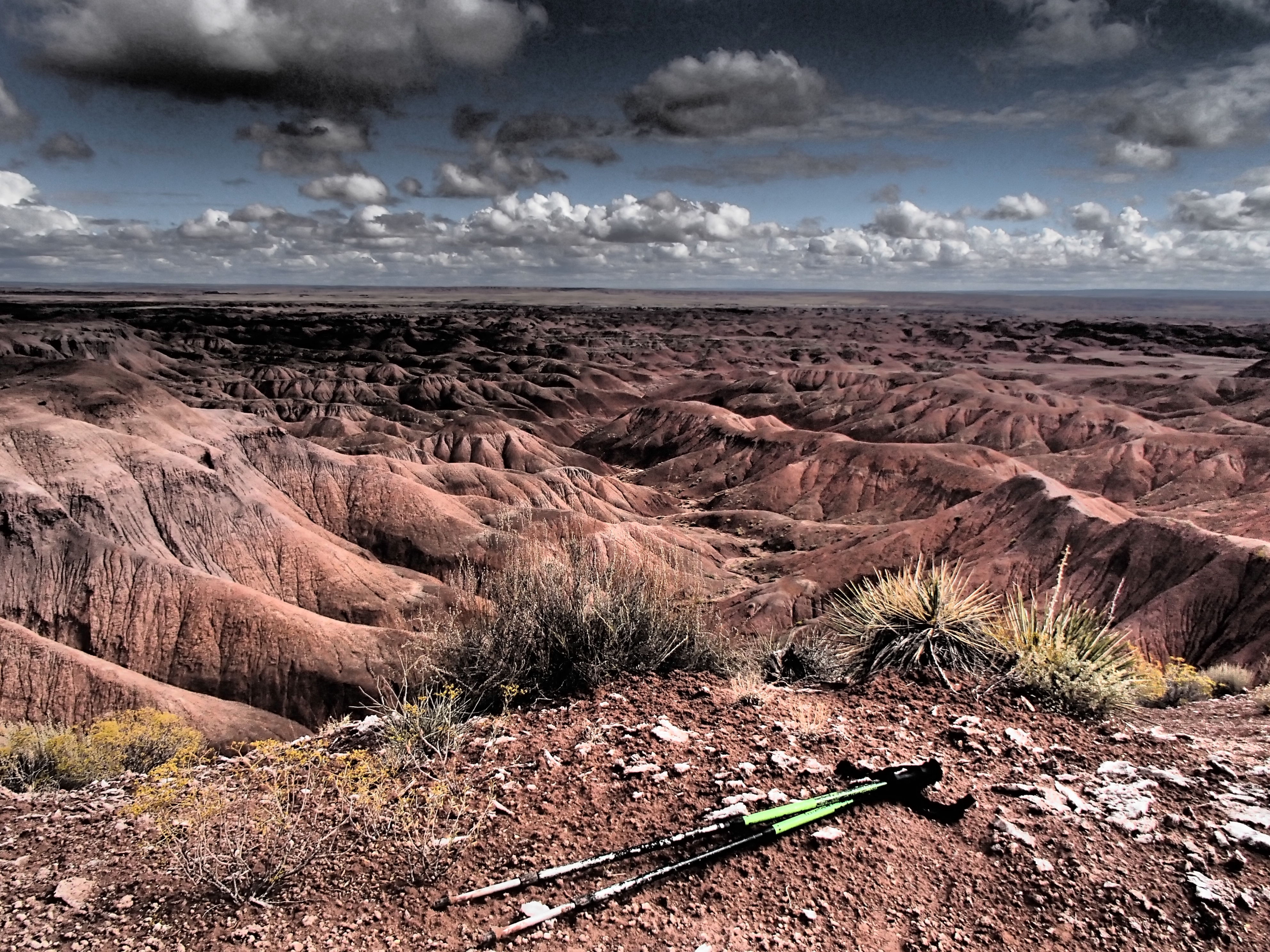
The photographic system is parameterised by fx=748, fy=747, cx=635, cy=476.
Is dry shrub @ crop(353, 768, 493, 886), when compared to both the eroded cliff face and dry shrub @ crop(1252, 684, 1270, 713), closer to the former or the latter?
the eroded cliff face

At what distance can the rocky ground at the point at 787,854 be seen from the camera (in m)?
4.71

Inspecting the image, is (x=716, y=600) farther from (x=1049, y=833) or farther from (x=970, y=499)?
(x=1049, y=833)

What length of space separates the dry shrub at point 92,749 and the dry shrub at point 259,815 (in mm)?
1008

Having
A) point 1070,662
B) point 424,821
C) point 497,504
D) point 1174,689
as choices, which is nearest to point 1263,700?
point 1174,689

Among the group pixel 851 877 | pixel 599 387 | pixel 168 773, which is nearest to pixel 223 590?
pixel 168 773

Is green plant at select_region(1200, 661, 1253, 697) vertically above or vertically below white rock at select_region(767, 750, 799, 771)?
below

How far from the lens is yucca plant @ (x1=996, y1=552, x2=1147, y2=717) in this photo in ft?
24.6

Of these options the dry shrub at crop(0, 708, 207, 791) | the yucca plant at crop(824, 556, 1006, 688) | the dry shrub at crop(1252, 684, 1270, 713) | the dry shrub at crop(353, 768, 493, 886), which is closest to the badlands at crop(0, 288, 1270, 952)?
the dry shrub at crop(353, 768, 493, 886)

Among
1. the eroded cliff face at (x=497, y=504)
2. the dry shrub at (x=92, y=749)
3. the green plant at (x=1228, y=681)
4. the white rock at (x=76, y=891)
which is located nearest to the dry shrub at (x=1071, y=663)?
the green plant at (x=1228, y=681)

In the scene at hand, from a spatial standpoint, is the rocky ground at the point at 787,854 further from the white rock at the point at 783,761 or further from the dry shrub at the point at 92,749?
the dry shrub at the point at 92,749

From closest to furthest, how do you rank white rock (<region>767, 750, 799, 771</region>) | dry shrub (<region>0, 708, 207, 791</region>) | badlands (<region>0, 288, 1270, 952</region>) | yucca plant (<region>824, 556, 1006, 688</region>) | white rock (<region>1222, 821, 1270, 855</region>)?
badlands (<region>0, 288, 1270, 952</region>) < white rock (<region>1222, 821, 1270, 855</region>) < white rock (<region>767, 750, 799, 771</region>) < yucca plant (<region>824, 556, 1006, 688</region>) < dry shrub (<region>0, 708, 207, 791</region>)

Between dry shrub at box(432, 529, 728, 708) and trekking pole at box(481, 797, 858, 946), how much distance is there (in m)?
2.99

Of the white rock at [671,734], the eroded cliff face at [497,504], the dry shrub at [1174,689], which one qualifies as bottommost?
the eroded cliff face at [497,504]

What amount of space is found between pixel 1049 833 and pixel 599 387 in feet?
383
